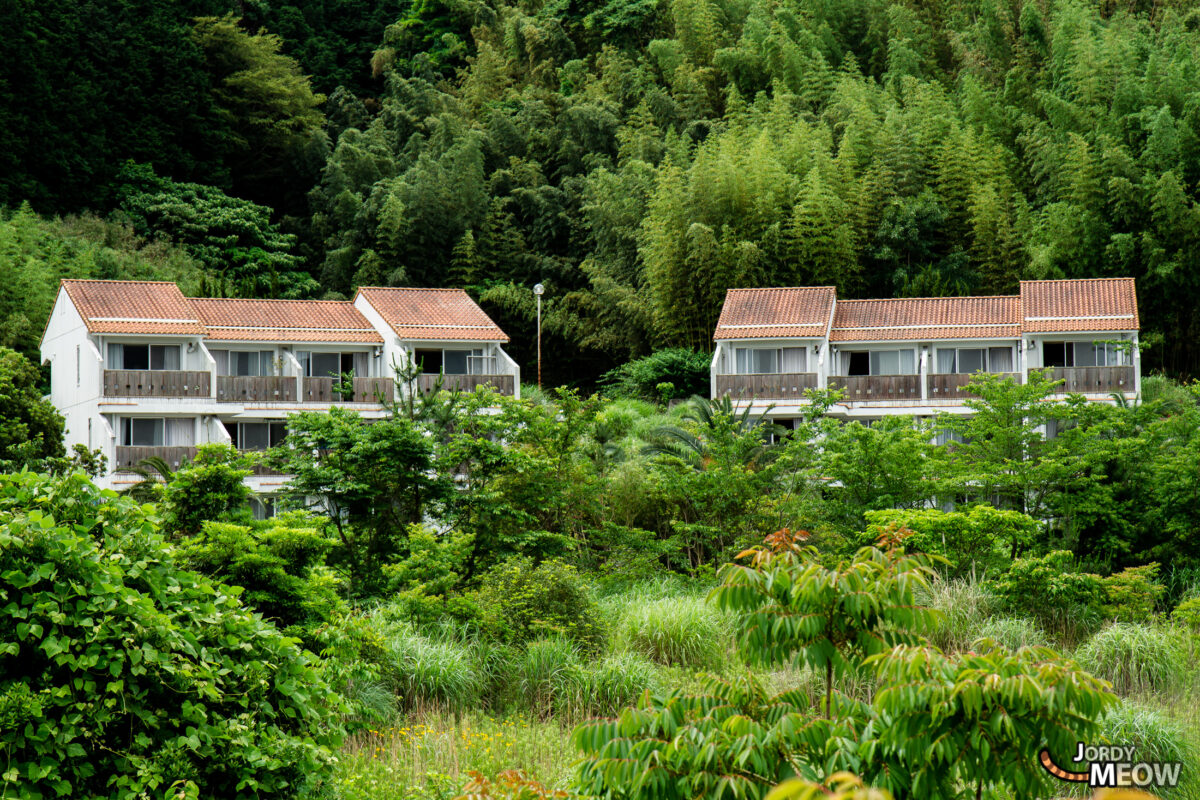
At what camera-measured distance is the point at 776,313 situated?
1319 inches

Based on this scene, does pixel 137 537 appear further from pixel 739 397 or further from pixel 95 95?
pixel 95 95

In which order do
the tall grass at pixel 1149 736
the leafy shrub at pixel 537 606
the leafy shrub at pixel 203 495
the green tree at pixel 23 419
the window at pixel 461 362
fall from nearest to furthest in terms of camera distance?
the leafy shrub at pixel 203 495 < the tall grass at pixel 1149 736 < the leafy shrub at pixel 537 606 < the green tree at pixel 23 419 < the window at pixel 461 362

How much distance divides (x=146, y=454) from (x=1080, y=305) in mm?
24056

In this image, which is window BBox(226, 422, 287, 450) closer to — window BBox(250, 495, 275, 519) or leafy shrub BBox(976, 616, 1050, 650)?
window BBox(250, 495, 275, 519)

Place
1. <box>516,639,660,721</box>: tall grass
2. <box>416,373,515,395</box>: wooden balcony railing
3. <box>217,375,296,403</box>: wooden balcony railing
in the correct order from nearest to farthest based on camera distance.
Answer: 1. <box>516,639,660,721</box>: tall grass
2. <box>217,375,296,403</box>: wooden balcony railing
3. <box>416,373,515,395</box>: wooden balcony railing

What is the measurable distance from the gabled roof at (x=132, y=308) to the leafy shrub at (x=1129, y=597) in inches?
882

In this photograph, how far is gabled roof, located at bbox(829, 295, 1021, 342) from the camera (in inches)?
1309

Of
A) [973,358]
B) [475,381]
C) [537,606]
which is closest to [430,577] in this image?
[537,606]

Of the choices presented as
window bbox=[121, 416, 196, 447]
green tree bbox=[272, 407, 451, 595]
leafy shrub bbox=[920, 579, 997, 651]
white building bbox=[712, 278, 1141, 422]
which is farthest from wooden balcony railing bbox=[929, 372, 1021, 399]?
window bbox=[121, 416, 196, 447]

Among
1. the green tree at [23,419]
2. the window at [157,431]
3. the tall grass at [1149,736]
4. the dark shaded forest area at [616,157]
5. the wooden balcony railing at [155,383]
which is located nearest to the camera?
the tall grass at [1149,736]

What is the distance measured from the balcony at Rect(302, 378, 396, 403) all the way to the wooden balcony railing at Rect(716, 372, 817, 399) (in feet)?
29.5

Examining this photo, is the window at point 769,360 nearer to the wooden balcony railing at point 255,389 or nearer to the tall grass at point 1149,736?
the wooden balcony railing at point 255,389
